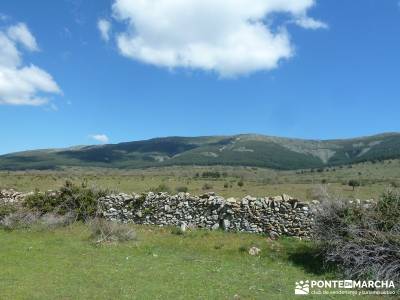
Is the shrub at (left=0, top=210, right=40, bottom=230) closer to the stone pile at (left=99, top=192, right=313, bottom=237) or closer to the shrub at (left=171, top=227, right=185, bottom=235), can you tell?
the stone pile at (left=99, top=192, right=313, bottom=237)

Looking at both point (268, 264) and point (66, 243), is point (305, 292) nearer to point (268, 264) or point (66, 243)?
point (268, 264)

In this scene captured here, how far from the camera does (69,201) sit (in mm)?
25609

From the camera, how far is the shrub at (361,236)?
1378 cm

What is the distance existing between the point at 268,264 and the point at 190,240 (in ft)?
16.1

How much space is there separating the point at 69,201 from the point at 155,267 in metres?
11.8

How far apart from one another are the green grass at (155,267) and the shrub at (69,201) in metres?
3.14

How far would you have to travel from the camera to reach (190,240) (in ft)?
66.3

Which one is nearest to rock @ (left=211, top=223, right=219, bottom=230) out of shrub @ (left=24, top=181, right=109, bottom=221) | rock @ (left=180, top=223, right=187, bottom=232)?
rock @ (left=180, top=223, right=187, bottom=232)

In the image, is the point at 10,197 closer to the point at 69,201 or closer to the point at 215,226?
the point at 69,201

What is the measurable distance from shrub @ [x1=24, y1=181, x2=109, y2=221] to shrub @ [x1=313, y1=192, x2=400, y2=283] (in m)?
13.8

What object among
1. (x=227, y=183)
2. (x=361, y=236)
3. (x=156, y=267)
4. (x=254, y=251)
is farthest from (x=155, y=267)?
(x=227, y=183)

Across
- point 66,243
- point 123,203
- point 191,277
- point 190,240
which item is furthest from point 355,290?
point 123,203

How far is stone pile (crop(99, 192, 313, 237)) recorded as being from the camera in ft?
66.1

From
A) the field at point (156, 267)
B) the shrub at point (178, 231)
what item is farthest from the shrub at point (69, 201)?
the shrub at point (178, 231)
